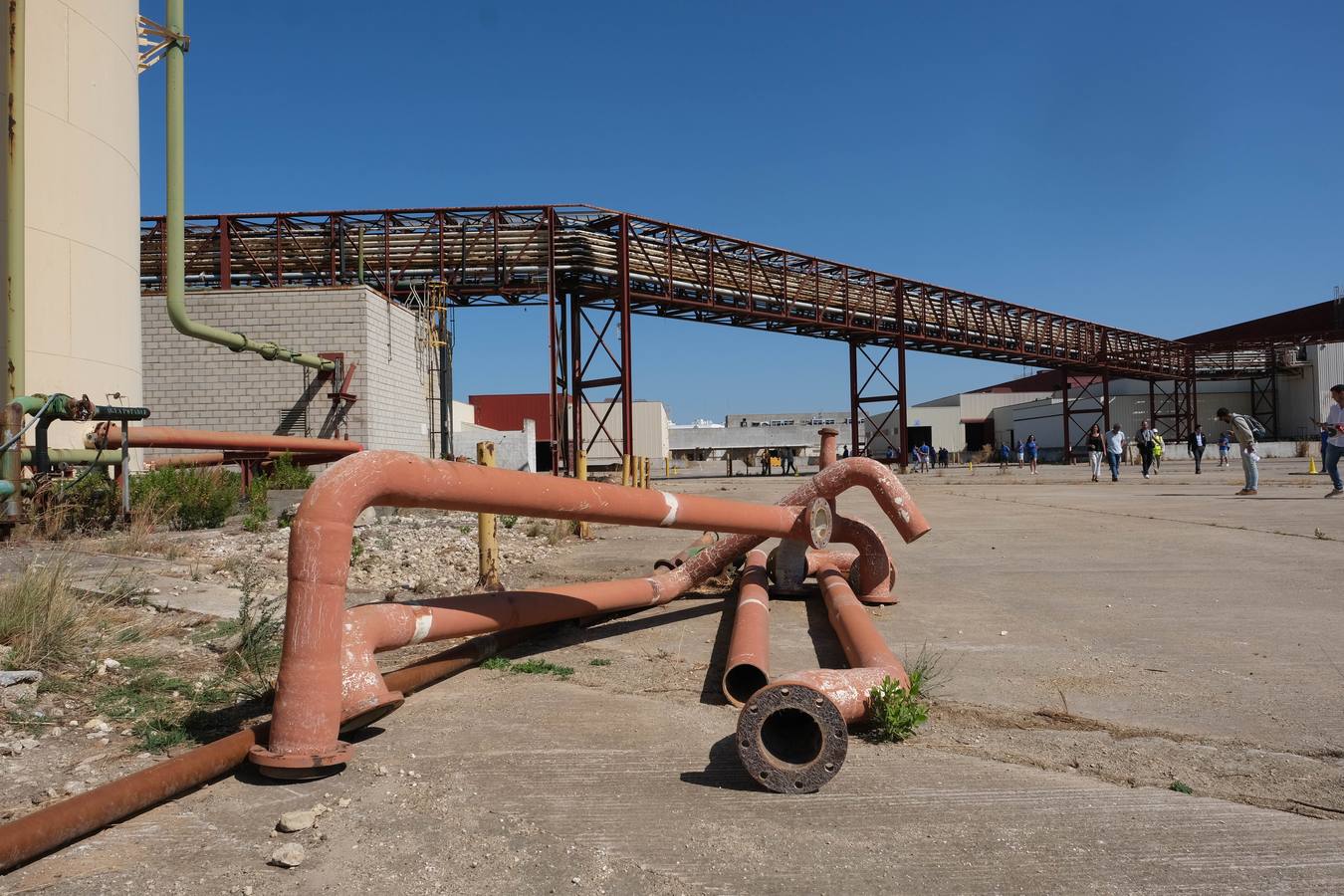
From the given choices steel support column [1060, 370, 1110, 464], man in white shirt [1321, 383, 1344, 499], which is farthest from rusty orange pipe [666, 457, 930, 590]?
steel support column [1060, 370, 1110, 464]

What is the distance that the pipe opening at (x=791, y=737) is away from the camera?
2689 mm

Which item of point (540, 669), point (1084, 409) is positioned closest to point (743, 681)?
point (540, 669)

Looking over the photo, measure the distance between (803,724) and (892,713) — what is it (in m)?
0.34

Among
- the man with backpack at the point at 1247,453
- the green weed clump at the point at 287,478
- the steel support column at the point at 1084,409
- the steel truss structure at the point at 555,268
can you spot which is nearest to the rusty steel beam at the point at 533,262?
the steel truss structure at the point at 555,268

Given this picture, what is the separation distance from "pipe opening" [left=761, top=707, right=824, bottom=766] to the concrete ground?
5.5 inches

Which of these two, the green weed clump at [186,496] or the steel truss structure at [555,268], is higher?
the steel truss structure at [555,268]

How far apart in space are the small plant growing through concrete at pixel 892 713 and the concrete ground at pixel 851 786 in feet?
0.22

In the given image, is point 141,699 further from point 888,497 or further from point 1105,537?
point 1105,537

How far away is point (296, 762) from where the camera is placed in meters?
2.54

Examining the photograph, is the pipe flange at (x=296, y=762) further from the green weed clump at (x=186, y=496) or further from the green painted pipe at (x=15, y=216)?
the green painted pipe at (x=15, y=216)

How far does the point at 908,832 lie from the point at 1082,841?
1.49 ft

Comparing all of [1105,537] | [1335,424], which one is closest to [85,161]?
[1105,537]

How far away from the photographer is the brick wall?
16594mm

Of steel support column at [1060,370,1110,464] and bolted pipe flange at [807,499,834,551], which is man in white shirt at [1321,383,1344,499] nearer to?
bolted pipe flange at [807,499,834,551]
